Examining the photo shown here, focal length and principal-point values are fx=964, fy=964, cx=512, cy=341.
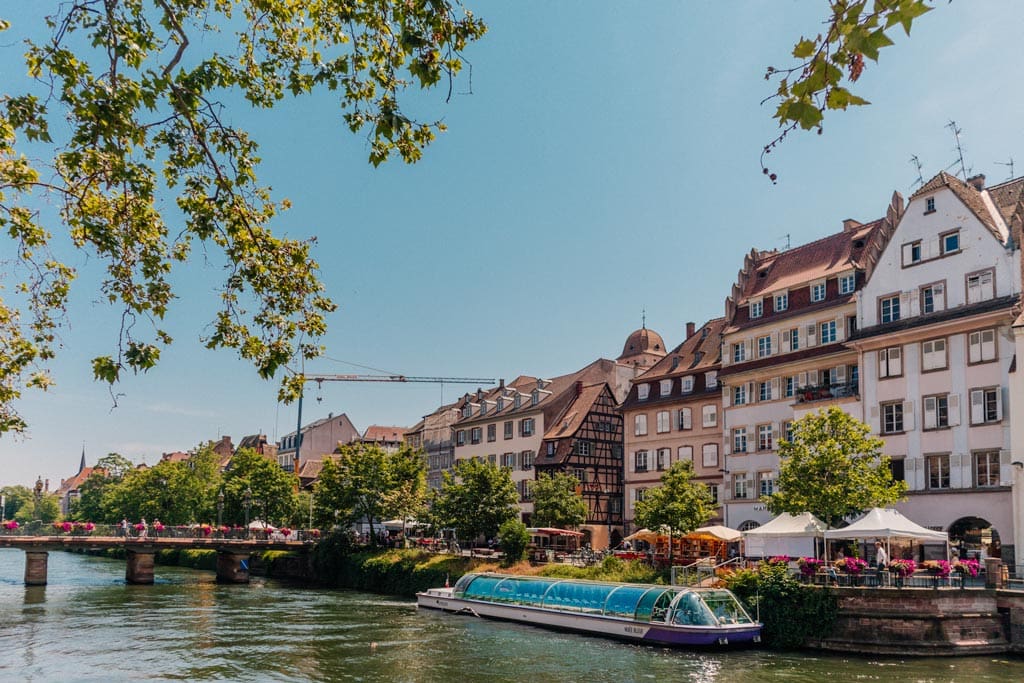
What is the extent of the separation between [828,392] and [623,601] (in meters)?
16.8

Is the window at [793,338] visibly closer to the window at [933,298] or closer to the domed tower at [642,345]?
the window at [933,298]

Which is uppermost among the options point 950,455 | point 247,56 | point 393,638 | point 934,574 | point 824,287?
point 824,287

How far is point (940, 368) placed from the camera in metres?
41.8

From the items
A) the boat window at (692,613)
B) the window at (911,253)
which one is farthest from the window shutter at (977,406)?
the boat window at (692,613)

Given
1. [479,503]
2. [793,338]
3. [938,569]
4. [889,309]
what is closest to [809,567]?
[938,569]

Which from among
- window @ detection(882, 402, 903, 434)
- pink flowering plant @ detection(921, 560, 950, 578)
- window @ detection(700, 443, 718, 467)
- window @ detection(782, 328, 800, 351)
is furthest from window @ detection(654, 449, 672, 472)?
pink flowering plant @ detection(921, 560, 950, 578)

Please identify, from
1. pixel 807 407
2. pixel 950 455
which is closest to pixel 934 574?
pixel 950 455

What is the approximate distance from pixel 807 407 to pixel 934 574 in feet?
52.0

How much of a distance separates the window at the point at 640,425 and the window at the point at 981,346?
24304 mm

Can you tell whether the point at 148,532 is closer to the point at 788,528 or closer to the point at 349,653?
the point at 349,653

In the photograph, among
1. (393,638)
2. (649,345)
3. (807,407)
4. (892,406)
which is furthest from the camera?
(649,345)

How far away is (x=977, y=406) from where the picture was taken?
132 feet

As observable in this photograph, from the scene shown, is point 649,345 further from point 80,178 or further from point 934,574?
point 80,178

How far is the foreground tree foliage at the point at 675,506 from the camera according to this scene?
145 ft
